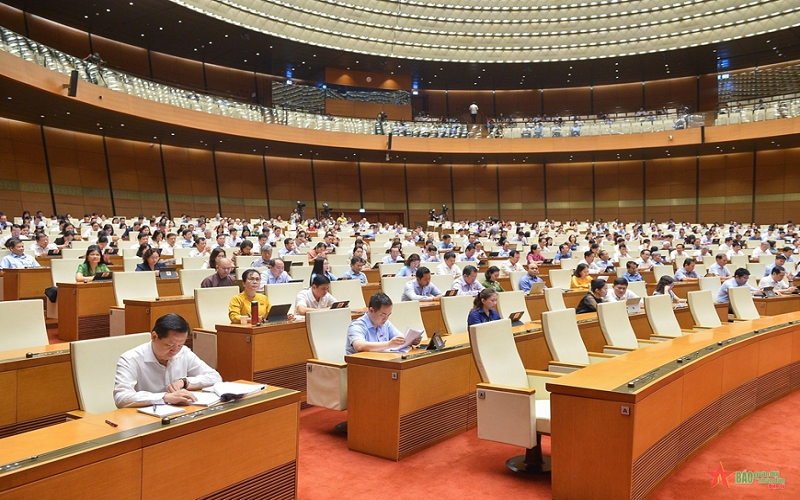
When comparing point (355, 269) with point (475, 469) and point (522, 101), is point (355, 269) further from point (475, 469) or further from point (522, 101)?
point (522, 101)

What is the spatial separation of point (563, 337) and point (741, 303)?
4.05 meters

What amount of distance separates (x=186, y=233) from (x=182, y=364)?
33.6 feet

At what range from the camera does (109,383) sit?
3.53 metres

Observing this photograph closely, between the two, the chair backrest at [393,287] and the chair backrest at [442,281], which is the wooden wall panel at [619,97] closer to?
the chair backrest at [442,281]

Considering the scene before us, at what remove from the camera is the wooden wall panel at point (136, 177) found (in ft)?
72.9

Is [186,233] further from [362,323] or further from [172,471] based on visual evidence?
[172,471]

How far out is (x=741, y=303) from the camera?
7750 millimetres

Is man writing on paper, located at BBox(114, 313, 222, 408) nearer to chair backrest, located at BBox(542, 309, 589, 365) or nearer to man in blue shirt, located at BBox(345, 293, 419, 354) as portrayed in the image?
man in blue shirt, located at BBox(345, 293, 419, 354)

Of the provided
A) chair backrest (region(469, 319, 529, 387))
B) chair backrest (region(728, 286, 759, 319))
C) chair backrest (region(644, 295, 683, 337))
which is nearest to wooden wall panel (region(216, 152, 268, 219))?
chair backrest (region(728, 286, 759, 319))

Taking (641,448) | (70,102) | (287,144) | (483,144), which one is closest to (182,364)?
(641,448)

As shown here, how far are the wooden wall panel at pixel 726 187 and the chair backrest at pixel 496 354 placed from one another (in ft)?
85.4

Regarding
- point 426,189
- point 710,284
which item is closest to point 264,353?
point 710,284

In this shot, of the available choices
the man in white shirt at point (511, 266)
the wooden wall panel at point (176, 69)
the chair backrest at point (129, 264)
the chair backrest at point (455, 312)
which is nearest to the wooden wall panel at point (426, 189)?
the wooden wall panel at point (176, 69)

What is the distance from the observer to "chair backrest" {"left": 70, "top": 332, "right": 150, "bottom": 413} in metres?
3.38
